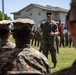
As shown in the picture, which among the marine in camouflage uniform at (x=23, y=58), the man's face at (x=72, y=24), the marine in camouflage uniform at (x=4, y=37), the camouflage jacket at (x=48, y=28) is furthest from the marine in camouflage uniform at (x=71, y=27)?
the camouflage jacket at (x=48, y=28)

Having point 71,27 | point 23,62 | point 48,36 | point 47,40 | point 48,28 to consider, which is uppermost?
point 71,27

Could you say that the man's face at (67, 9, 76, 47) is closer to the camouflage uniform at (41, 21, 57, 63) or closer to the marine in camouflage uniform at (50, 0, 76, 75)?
the marine in camouflage uniform at (50, 0, 76, 75)

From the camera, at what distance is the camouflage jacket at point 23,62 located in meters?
3.37

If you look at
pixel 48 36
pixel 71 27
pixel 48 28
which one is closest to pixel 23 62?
pixel 71 27

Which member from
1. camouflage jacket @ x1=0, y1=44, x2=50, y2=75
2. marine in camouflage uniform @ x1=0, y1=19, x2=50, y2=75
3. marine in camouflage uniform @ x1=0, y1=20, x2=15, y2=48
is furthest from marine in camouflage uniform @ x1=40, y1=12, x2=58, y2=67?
camouflage jacket @ x1=0, y1=44, x2=50, y2=75

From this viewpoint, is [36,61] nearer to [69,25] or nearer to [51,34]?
[69,25]

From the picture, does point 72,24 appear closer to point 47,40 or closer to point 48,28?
point 48,28

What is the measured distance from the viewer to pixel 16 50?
3574mm

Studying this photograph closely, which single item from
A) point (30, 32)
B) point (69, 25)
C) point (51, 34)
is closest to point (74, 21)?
point (69, 25)

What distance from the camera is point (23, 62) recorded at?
338 cm

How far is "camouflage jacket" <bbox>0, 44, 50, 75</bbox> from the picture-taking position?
337cm

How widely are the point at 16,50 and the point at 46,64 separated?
12.9 inches

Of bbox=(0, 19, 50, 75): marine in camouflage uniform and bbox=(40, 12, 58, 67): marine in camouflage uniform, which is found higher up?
bbox=(0, 19, 50, 75): marine in camouflage uniform

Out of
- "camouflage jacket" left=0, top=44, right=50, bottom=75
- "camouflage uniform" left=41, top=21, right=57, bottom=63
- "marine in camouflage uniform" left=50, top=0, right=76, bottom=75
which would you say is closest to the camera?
"marine in camouflage uniform" left=50, top=0, right=76, bottom=75
